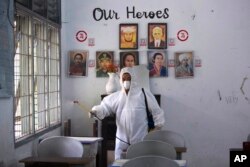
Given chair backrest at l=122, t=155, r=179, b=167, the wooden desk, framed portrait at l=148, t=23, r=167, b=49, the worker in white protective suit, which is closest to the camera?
chair backrest at l=122, t=155, r=179, b=167

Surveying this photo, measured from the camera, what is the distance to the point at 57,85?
16.7 ft

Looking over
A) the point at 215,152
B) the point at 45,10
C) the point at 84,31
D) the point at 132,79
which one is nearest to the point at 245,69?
the point at 215,152

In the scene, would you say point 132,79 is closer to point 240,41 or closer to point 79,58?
point 79,58

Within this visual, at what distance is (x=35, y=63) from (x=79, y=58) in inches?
46.8

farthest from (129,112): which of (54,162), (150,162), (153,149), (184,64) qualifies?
(150,162)

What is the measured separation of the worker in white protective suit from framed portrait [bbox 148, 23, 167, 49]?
1002mm

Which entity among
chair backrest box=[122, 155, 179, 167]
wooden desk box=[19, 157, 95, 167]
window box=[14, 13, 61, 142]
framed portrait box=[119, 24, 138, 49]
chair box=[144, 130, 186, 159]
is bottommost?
wooden desk box=[19, 157, 95, 167]

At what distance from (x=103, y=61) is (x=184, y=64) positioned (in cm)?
107

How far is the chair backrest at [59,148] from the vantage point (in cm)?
350

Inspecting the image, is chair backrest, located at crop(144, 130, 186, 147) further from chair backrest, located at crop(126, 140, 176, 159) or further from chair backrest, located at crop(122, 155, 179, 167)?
chair backrest, located at crop(122, 155, 179, 167)

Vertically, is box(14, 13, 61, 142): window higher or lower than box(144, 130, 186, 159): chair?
higher

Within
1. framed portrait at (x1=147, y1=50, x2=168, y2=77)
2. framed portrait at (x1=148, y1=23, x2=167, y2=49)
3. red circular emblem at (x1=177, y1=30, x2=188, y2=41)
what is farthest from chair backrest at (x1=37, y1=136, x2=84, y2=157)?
red circular emblem at (x1=177, y1=30, x2=188, y2=41)

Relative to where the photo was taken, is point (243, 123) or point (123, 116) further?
point (243, 123)

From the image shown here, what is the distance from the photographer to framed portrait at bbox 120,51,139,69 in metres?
5.40
